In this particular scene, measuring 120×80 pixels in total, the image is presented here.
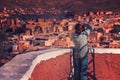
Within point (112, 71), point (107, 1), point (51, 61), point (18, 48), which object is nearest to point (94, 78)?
point (112, 71)

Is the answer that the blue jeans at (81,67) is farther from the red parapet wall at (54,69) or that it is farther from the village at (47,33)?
the village at (47,33)

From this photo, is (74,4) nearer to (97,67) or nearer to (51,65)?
(97,67)

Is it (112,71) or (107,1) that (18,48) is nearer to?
(112,71)

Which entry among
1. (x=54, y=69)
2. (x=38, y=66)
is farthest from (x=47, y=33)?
(x=38, y=66)

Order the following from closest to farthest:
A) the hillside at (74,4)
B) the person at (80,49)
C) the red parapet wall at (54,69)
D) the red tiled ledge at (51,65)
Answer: the red tiled ledge at (51,65), the red parapet wall at (54,69), the person at (80,49), the hillside at (74,4)

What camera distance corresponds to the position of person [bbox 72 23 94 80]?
4.65 metres

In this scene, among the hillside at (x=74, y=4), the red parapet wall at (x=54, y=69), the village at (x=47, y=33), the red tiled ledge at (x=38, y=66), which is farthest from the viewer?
the hillside at (x=74, y=4)

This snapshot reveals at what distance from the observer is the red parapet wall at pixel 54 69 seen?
4.08 metres

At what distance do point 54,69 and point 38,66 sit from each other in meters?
0.82

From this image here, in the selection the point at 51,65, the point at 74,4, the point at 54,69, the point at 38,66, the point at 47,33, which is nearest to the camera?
the point at 38,66

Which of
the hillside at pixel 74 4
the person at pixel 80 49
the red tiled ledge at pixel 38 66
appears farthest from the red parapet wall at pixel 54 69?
the hillside at pixel 74 4

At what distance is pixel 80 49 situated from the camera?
4.74 meters

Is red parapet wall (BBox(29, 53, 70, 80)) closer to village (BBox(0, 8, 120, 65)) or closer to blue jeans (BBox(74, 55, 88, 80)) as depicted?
blue jeans (BBox(74, 55, 88, 80))

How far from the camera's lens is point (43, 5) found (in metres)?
22.4
